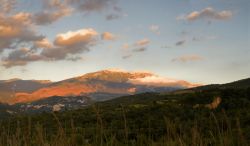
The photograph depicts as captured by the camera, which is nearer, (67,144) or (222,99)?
(67,144)

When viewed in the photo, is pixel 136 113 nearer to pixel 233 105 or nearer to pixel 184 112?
pixel 184 112

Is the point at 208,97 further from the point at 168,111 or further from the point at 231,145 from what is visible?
the point at 231,145

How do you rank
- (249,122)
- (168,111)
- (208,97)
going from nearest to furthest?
(249,122) → (168,111) → (208,97)

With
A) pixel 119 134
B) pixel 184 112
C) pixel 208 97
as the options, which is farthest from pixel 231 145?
pixel 208 97

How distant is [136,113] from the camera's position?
44.0 metres

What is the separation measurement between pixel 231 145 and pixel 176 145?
1288 mm

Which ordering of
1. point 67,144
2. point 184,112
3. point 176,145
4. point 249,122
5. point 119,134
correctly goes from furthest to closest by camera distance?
point 184,112, point 249,122, point 119,134, point 176,145, point 67,144

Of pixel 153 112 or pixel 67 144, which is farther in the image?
pixel 153 112

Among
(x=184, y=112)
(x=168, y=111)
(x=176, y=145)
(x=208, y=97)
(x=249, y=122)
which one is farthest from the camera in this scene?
(x=208, y=97)

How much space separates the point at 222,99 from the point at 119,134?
25.7m

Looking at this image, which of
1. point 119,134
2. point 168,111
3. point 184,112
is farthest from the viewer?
point 168,111

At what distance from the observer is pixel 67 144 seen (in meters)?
8.12

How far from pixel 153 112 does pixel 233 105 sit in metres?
9.27

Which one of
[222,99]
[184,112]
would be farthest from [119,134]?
[222,99]
